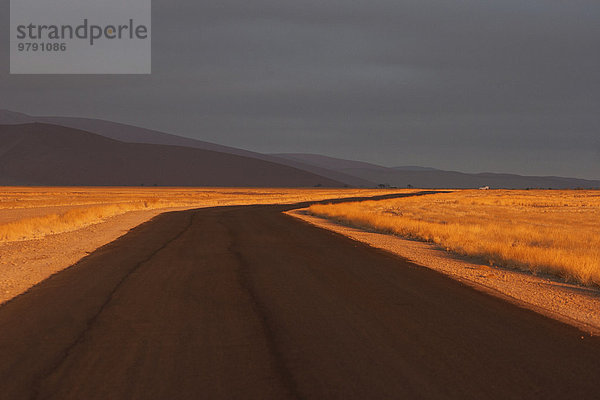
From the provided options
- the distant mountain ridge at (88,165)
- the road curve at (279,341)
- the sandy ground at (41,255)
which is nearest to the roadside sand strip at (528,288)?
the road curve at (279,341)

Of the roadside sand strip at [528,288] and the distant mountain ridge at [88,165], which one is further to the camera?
the distant mountain ridge at [88,165]

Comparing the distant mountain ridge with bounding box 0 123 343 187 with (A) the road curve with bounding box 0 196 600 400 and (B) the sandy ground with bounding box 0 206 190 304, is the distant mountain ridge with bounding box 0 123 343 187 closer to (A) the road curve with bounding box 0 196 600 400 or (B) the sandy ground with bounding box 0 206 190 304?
(B) the sandy ground with bounding box 0 206 190 304

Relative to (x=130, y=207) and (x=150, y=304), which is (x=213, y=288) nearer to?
(x=150, y=304)

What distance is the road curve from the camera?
505cm

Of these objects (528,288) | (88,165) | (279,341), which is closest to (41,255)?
(279,341)

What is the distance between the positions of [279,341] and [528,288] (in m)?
6.60

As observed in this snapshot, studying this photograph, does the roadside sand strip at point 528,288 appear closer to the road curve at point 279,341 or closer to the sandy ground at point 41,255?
the road curve at point 279,341

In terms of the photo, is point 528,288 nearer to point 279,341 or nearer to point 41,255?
point 279,341

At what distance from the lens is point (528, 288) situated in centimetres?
1100

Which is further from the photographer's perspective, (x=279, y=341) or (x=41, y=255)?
(x=41, y=255)

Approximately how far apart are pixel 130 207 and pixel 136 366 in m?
42.8

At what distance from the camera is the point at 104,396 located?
4766mm

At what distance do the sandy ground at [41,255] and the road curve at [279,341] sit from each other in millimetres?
541

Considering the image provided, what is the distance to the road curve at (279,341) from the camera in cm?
505
